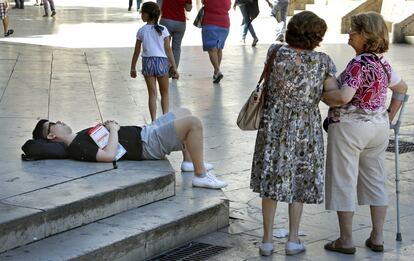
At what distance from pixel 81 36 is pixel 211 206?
16022 millimetres

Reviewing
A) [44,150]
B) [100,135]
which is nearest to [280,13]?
[100,135]

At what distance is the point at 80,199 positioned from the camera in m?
6.07

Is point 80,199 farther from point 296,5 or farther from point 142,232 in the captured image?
point 296,5

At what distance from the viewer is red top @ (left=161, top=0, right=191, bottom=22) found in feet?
43.8

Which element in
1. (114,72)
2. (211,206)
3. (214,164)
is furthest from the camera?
(114,72)

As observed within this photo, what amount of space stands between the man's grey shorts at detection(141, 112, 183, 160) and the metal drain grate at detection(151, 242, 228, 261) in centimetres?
100

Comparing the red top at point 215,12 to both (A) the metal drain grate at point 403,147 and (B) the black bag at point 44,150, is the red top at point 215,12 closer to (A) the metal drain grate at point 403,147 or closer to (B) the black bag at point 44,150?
(A) the metal drain grate at point 403,147

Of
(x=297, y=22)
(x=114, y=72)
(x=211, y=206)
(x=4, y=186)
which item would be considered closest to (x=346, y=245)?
(x=211, y=206)

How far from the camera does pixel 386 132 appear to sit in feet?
20.5

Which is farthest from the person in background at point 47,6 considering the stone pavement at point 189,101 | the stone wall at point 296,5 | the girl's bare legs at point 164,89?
the girl's bare legs at point 164,89

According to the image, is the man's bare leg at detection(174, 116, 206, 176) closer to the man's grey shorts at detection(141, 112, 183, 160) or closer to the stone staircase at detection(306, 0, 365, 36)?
the man's grey shorts at detection(141, 112, 183, 160)

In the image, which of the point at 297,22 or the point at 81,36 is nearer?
the point at 297,22

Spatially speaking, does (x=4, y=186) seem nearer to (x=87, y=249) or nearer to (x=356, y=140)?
(x=87, y=249)

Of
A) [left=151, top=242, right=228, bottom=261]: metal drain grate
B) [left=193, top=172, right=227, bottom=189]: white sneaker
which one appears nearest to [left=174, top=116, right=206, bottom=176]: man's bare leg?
[left=193, top=172, right=227, bottom=189]: white sneaker
